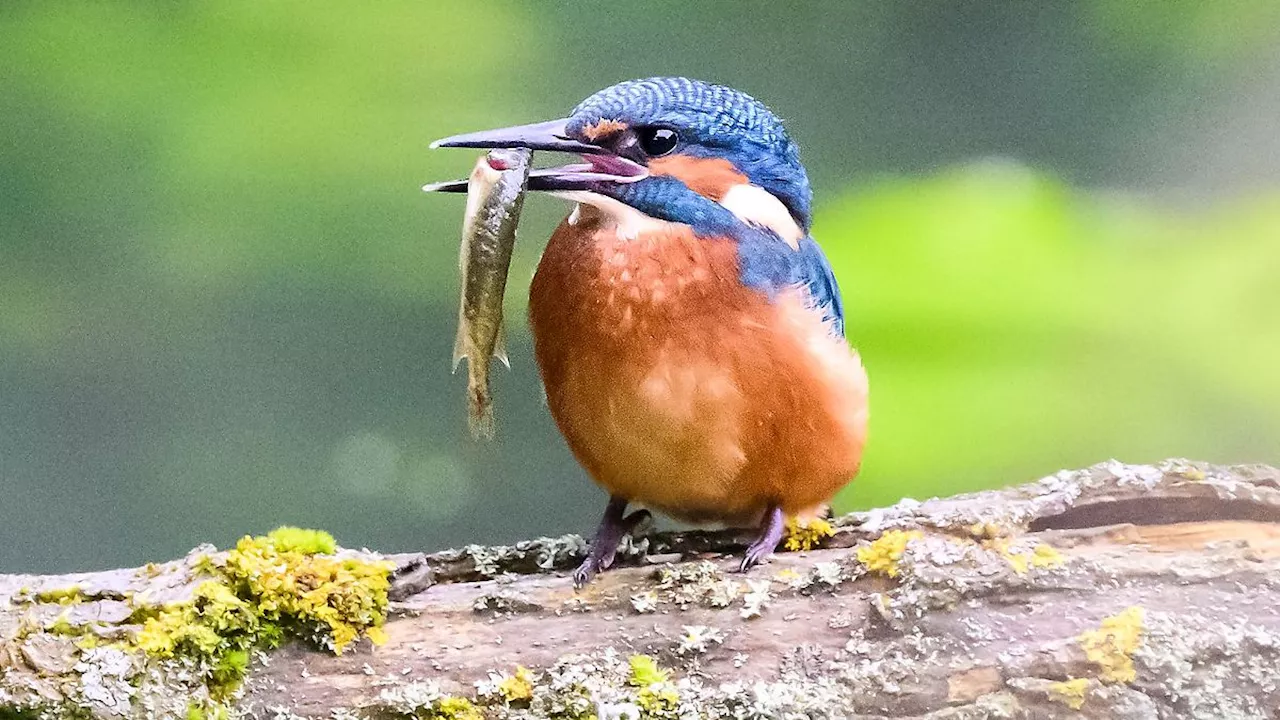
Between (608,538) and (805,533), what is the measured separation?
25cm

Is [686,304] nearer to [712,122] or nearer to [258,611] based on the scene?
[712,122]

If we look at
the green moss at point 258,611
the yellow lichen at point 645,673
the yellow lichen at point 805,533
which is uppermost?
the yellow lichen at point 805,533

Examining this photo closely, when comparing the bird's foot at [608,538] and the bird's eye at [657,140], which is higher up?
the bird's eye at [657,140]

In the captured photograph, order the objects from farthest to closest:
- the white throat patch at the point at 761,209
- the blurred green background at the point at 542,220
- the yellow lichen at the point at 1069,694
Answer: the blurred green background at the point at 542,220 → the white throat patch at the point at 761,209 → the yellow lichen at the point at 1069,694

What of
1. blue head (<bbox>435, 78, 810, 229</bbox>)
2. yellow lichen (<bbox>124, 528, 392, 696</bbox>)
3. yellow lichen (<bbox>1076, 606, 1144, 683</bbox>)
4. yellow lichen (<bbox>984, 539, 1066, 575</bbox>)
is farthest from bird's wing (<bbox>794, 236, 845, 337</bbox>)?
yellow lichen (<bbox>124, 528, 392, 696</bbox>)

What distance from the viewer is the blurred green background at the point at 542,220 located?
1596 millimetres

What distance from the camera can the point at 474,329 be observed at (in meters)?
1.20

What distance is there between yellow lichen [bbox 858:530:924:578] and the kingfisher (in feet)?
0.39

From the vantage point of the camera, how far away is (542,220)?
5.46ft

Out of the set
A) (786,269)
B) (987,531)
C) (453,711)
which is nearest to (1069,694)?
(987,531)

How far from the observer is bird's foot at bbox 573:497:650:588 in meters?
1.19

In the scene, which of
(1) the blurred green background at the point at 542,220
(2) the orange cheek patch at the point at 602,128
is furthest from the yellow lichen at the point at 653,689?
(1) the blurred green background at the point at 542,220

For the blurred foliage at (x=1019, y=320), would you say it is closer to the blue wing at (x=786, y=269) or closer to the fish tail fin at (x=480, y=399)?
the blue wing at (x=786, y=269)

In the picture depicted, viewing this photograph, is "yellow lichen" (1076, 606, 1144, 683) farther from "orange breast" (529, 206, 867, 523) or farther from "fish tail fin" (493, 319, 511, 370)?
"fish tail fin" (493, 319, 511, 370)
